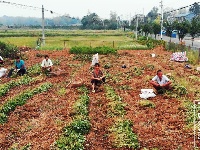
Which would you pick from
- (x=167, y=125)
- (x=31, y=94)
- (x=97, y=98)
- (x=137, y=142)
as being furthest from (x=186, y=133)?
(x=31, y=94)

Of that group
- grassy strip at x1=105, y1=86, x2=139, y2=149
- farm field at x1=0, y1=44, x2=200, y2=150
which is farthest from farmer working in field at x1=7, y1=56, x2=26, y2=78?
grassy strip at x1=105, y1=86, x2=139, y2=149

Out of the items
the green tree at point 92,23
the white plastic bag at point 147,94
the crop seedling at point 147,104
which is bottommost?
the crop seedling at point 147,104

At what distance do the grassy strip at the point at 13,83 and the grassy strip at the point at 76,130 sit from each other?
3936mm

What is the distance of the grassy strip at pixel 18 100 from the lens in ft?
35.5

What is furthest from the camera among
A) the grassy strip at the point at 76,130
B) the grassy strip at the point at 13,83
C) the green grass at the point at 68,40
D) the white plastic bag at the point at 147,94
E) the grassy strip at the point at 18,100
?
the green grass at the point at 68,40

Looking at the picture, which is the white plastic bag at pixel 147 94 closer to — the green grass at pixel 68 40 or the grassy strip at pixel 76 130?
the grassy strip at pixel 76 130

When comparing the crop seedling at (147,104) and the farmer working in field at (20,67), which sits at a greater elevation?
the farmer working in field at (20,67)

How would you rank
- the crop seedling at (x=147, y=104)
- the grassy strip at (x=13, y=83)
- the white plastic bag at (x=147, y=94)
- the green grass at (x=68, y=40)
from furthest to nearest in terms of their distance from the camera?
the green grass at (x=68, y=40), the grassy strip at (x=13, y=83), the white plastic bag at (x=147, y=94), the crop seedling at (x=147, y=104)

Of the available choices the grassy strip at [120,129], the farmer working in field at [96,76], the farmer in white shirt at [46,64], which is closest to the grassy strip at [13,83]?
the farmer in white shirt at [46,64]

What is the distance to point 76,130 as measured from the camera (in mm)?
9000

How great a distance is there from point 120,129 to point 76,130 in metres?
1.19

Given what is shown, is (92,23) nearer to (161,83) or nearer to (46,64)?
(46,64)

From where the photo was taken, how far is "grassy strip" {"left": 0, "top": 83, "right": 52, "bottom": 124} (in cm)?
1083

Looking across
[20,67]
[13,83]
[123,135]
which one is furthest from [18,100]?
[20,67]
